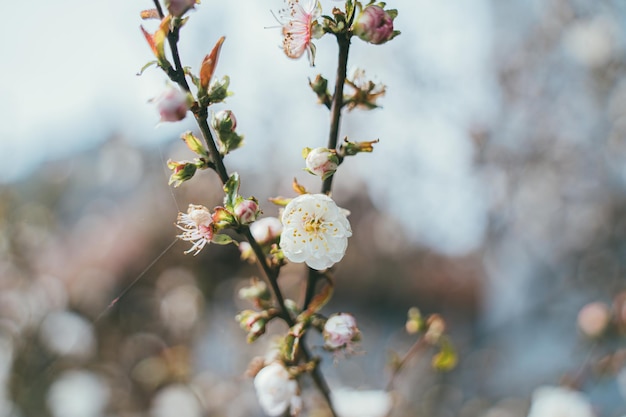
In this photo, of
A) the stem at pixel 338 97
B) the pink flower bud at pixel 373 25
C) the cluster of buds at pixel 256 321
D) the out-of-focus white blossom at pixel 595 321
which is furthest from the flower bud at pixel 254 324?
the out-of-focus white blossom at pixel 595 321

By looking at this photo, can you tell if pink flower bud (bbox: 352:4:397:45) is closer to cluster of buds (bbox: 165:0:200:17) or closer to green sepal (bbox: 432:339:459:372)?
cluster of buds (bbox: 165:0:200:17)

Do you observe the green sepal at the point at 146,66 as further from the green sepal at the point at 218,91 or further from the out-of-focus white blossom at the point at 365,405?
the out-of-focus white blossom at the point at 365,405

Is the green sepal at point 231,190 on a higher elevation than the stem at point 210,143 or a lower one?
lower

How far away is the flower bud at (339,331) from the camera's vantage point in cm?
38

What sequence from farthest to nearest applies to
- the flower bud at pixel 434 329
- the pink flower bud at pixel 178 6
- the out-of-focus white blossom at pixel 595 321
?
the out-of-focus white blossom at pixel 595 321 → the flower bud at pixel 434 329 → the pink flower bud at pixel 178 6

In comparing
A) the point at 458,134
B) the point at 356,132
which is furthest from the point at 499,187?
the point at 356,132

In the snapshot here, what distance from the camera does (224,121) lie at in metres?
0.36

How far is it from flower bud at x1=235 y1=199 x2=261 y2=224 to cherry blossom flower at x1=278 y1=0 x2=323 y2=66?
0.12m

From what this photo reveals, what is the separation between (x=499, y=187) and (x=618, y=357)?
1.46 meters

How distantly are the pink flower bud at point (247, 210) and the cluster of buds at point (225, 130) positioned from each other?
5cm

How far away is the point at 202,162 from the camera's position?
36 cm

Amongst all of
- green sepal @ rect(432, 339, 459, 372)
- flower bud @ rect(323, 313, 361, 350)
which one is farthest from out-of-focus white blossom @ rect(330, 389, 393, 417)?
flower bud @ rect(323, 313, 361, 350)

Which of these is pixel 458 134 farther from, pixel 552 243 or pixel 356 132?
pixel 552 243

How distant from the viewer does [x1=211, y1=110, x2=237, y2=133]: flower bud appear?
36 centimetres
